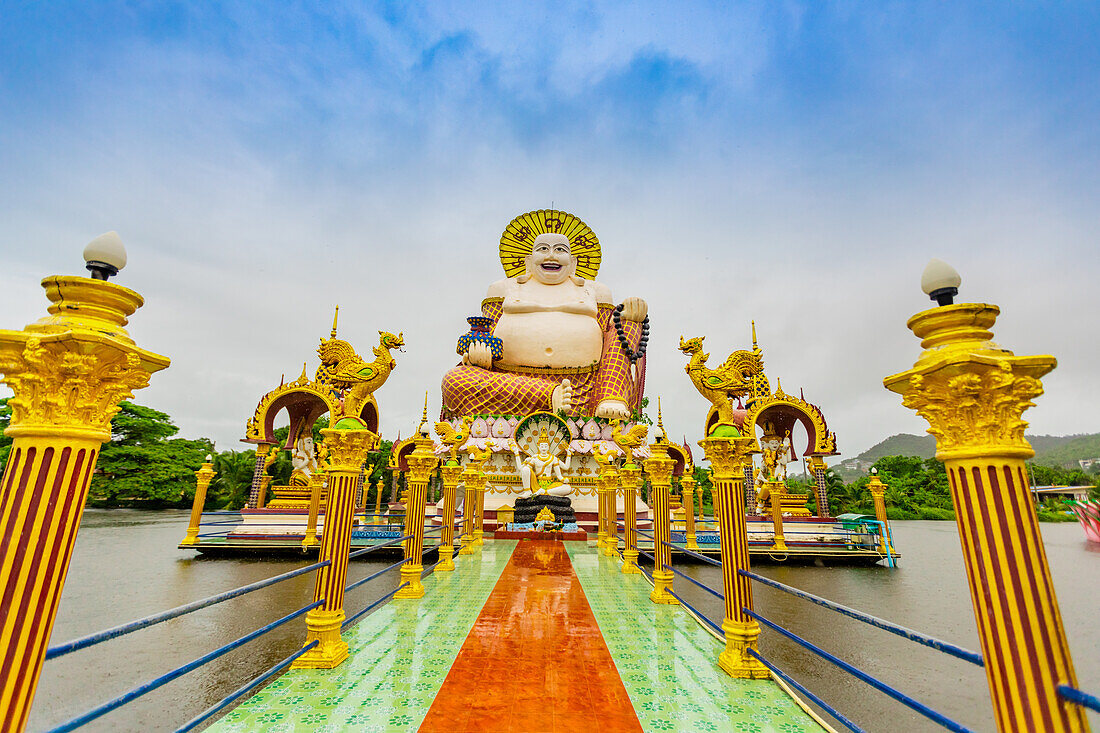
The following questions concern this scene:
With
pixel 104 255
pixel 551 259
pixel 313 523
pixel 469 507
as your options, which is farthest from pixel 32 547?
pixel 551 259

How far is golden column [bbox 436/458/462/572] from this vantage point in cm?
791

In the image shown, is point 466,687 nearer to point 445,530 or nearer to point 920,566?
point 445,530

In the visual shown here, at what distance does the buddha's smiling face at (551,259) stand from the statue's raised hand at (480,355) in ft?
11.3

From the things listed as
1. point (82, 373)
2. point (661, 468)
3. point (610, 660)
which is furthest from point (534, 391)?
point (82, 373)

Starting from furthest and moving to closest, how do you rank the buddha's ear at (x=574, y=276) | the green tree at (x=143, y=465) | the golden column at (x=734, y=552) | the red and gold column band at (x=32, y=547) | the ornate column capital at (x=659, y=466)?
the green tree at (x=143, y=465), the buddha's ear at (x=574, y=276), the ornate column capital at (x=659, y=466), the golden column at (x=734, y=552), the red and gold column band at (x=32, y=547)

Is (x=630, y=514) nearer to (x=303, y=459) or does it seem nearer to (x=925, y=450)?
(x=303, y=459)

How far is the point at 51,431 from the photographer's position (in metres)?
1.89

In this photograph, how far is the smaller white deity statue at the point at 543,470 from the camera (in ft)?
50.2

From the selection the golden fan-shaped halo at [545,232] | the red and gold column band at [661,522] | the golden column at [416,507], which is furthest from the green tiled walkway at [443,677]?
the golden fan-shaped halo at [545,232]

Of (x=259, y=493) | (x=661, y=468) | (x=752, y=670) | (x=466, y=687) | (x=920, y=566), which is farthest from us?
(x=259, y=493)

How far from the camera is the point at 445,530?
26.3 feet

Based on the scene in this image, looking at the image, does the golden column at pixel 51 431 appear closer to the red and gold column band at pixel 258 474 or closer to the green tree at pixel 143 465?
the red and gold column band at pixel 258 474

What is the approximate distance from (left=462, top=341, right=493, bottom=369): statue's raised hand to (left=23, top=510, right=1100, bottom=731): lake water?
8369 millimetres

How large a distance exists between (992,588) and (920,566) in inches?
464
